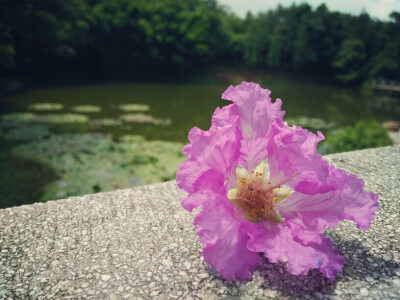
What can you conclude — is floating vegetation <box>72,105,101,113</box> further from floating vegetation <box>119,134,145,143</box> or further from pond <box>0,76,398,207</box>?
floating vegetation <box>119,134,145,143</box>

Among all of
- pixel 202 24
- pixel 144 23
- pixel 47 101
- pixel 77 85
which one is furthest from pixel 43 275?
pixel 202 24

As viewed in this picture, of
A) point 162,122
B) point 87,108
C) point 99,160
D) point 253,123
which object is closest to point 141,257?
point 253,123

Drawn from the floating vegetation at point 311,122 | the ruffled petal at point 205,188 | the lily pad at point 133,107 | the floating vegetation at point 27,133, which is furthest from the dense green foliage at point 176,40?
the ruffled petal at point 205,188

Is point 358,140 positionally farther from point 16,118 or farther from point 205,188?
point 16,118

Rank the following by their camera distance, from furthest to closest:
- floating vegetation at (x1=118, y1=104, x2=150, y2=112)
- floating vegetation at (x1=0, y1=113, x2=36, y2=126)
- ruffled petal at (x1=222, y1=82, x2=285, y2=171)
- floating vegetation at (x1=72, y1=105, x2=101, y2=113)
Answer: floating vegetation at (x1=118, y1=104, x2=150, y2=112) < floating vegetation at (x1=72, y1=105, x2=101, y2=113) < floating vegetation at (x1=0, y1=113, x2=36, y2=126) < ruffled petal at (x1=222, y1=82, x2=285, y2=171)

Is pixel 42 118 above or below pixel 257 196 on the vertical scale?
below

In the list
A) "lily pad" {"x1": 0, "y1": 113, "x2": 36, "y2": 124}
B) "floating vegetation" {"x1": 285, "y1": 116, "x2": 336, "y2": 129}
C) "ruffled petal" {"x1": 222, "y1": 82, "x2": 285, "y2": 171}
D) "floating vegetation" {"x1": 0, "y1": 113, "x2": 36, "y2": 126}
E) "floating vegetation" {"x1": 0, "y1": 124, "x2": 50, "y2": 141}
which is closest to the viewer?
"ruffled petal" {"x1": 222, "y1": 82, "x2": 285, "y2": 171}

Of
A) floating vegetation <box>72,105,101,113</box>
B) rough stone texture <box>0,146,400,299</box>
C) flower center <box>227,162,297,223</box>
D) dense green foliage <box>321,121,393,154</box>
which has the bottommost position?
floating vegetation <box>72,105,101,113</box>

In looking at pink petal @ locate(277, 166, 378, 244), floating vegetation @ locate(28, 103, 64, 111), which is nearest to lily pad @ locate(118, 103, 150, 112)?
floating vegetation @ locate(28, 103, 64, 111)
